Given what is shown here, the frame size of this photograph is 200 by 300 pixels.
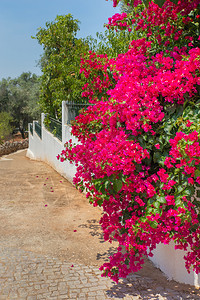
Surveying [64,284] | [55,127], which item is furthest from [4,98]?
[64,284]

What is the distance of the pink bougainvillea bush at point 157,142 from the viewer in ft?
11.8

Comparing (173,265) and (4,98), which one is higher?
(4,98)

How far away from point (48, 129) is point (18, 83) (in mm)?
43358

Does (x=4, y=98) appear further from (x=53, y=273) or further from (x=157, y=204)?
(x=157, y=204)

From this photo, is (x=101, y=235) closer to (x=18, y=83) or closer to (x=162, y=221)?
(x=162, y=221)

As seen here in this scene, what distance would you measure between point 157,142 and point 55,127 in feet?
39.6

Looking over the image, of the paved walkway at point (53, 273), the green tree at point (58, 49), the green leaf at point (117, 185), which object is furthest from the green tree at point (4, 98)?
the green leaf at point (117, 185)

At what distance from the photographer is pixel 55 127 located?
15.5 meters

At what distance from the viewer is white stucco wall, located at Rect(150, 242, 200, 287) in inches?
185

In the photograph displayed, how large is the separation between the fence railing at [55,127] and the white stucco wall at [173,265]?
31.4ft

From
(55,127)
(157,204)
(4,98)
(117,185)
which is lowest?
(157,204)

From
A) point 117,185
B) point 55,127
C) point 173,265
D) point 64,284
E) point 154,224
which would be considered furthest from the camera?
point 55,127

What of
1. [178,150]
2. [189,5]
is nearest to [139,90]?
[178,150]

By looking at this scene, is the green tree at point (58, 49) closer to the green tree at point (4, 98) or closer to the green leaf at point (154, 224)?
the green leaf at point (154, 224)
